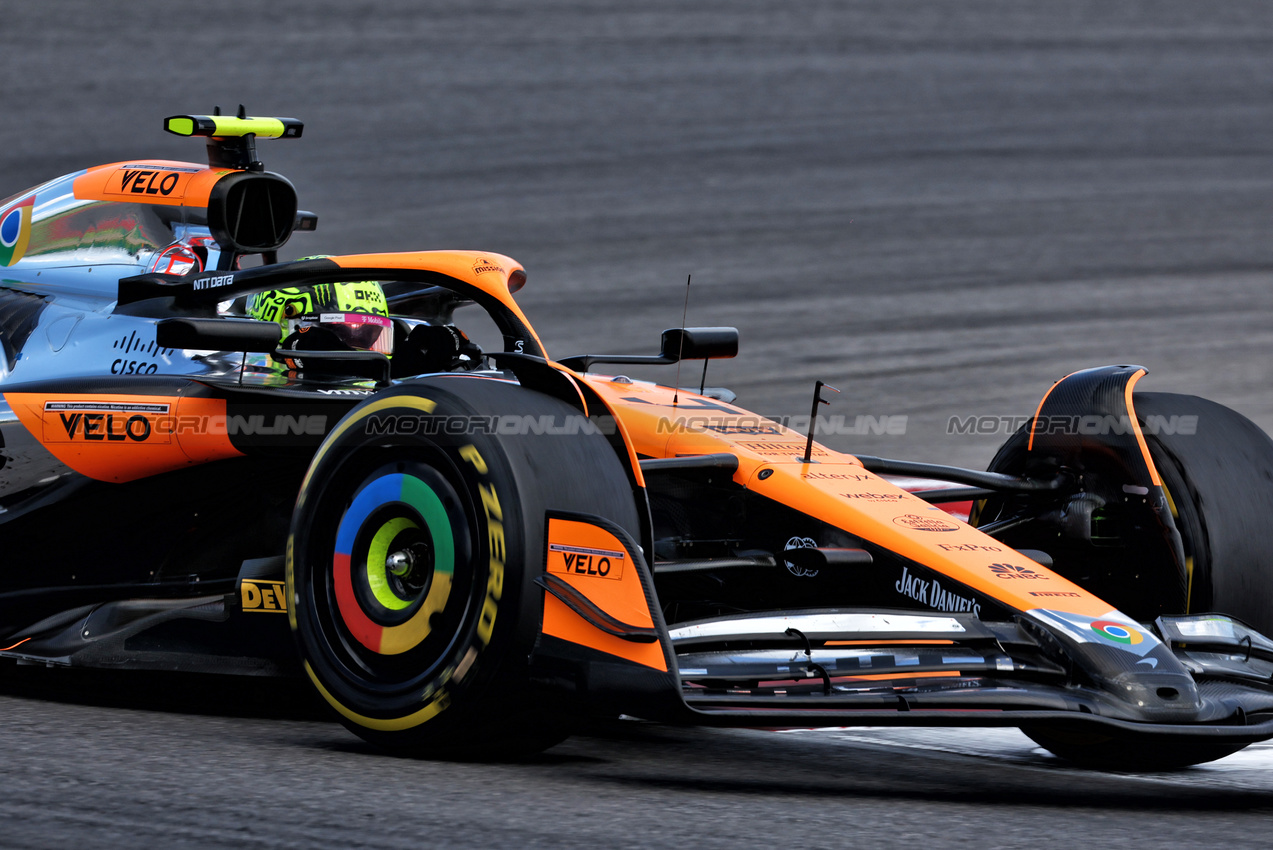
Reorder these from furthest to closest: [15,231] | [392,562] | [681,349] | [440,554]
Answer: [15,231] < [681,349] < [392,562] < [440,554]

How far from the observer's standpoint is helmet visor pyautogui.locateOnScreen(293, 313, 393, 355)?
552cm

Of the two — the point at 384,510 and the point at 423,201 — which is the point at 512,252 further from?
the point at 384,510

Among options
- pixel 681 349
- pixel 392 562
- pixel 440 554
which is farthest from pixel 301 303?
pixel 440 554

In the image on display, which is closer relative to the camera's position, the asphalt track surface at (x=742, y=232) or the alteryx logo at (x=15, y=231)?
the asphalt track surface at (x=742, y=232)

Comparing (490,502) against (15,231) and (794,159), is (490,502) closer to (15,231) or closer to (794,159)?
(15,231)

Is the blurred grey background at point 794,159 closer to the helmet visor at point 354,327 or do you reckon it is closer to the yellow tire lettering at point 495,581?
the helmet visor at point 354,327

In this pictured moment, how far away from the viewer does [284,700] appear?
5.15 m

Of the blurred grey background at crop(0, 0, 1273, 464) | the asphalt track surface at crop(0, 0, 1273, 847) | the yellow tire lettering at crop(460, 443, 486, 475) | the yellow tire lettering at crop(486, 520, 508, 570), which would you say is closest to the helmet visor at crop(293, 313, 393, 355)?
the asphalt track surface at crop(0, 0, 1273, 847)

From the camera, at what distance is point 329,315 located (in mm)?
5535

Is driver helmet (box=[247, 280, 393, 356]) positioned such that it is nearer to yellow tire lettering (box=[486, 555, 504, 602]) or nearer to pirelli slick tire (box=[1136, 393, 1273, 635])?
yellow tire lettering (box=[486, 555, 504, 602])

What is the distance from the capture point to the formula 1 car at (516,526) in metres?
3.91

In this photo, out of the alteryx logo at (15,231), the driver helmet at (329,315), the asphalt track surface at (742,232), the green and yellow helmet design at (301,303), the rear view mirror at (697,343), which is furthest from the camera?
the alteryx logo at (15,231)

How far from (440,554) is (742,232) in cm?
1371

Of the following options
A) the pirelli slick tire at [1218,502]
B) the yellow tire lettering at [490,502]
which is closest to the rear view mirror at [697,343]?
the pirelli slick tire at [1218,502]
